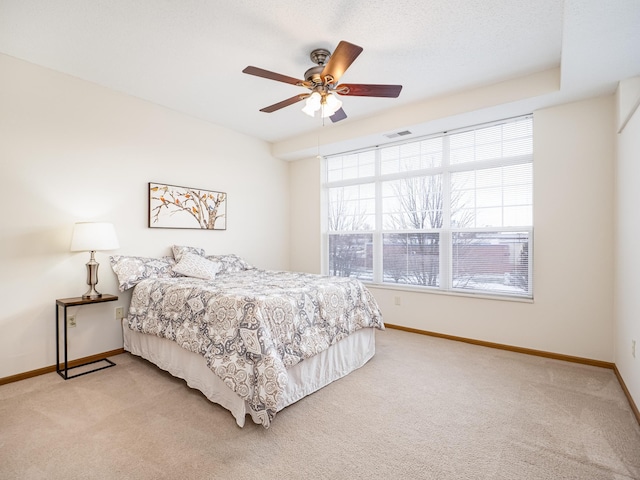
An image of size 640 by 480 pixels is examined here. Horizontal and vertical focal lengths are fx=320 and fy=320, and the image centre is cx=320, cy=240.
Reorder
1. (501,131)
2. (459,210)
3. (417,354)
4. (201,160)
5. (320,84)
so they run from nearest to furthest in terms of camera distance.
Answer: (320,84), (417,354), (501,131), (459,210), (201,160)

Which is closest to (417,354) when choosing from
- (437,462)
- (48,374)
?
(437,462)

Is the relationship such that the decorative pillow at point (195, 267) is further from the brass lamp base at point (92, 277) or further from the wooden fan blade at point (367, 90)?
the wooden fan blade at point (367, 90)

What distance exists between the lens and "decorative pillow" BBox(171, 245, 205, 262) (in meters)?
3.54

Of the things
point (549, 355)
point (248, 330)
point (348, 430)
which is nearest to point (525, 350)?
point (549, 355)

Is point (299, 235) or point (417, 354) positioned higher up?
point (299, 235)

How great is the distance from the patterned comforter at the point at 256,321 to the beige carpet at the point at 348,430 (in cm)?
33

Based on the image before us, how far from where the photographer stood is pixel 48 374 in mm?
2781

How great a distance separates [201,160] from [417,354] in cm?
339

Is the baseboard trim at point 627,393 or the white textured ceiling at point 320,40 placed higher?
the white textured ceiling at point 320,40

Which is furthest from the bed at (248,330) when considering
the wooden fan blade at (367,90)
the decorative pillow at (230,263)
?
the wooden fan blade at (367,90)

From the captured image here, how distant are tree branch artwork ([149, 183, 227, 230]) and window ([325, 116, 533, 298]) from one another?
5.57ft

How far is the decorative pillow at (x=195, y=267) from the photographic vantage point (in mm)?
3326

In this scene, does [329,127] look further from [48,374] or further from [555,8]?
[48,374]

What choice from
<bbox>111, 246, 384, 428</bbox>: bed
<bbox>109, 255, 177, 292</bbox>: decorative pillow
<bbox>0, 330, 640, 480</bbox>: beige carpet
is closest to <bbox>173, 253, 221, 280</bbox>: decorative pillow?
<bbox>111, 246, 384, 428</bbox>: bed
